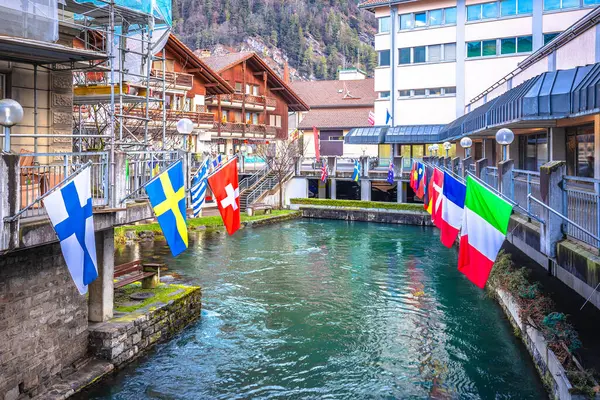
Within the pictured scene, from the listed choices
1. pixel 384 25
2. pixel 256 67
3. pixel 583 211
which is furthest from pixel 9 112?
pixel 256 67

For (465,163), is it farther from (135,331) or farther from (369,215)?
(369,215)

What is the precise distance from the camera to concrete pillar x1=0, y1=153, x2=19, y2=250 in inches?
373

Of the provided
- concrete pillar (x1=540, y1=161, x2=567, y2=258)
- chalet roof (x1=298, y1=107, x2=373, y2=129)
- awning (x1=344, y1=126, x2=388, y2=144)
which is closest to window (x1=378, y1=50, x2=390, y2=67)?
awning (x1=344, y1=126, x2=388, y2=144)

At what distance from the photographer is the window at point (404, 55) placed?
4762cm

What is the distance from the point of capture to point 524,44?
42812 mm

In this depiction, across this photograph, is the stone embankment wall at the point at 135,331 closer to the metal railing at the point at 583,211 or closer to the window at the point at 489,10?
the metal railing at the point at 583,211

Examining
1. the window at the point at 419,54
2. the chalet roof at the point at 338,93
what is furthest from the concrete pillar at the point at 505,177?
the chalet roof at the point at 338,93

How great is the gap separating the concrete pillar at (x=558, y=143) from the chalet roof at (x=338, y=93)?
44.4m

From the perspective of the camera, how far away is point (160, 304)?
15352 millimetres

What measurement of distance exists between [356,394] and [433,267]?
48.4 feet

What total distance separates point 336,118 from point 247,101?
12.2 m

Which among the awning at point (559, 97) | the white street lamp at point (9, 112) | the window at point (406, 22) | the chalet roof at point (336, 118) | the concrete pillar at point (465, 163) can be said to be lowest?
the concrete pillar at point (465, 163)

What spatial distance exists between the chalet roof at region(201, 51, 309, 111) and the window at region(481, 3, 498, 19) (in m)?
20.2

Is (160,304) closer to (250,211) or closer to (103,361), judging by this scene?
(103,361)
